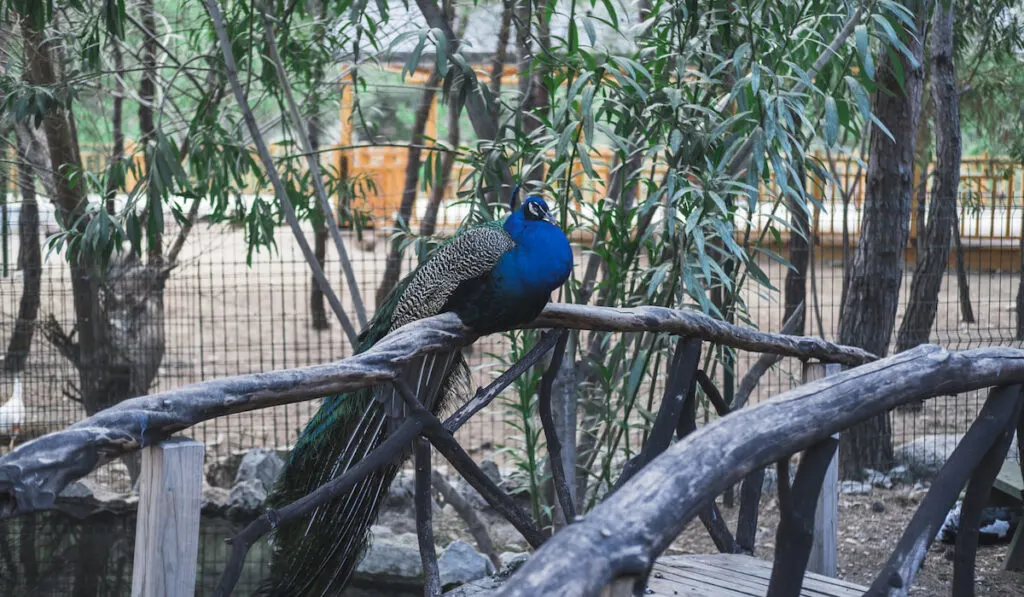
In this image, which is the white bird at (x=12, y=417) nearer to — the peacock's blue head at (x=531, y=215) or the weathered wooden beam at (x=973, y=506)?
the peacock's blue head at (x=531, y=215)

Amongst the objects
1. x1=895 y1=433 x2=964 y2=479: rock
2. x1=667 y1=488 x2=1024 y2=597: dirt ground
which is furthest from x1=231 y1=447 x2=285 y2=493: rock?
x1=895 y1=433 x2=964 y2=479: rock

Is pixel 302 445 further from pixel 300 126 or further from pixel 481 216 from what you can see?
pixel 300 126

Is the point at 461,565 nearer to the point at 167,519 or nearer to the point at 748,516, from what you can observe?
the point at 748,516

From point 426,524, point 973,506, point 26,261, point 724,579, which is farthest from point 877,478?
point 26,261

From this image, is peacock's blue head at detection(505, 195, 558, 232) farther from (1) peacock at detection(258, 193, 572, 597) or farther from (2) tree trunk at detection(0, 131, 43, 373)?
(2) tree trunk at detection(0, 131, 43, 373)

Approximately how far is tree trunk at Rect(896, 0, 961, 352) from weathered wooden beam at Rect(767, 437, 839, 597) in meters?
3.89

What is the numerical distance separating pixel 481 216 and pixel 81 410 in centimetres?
300

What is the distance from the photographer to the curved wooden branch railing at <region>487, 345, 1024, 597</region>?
850 millimetres

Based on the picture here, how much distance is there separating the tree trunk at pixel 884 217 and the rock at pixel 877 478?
9.5 inches

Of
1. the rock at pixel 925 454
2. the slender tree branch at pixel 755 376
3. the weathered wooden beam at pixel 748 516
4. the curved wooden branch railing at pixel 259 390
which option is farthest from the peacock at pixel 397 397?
the rock at pixel 925 454

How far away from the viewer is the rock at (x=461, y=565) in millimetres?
3777

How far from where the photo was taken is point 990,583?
3.54m

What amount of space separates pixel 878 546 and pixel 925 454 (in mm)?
903

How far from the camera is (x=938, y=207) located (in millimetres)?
4855
